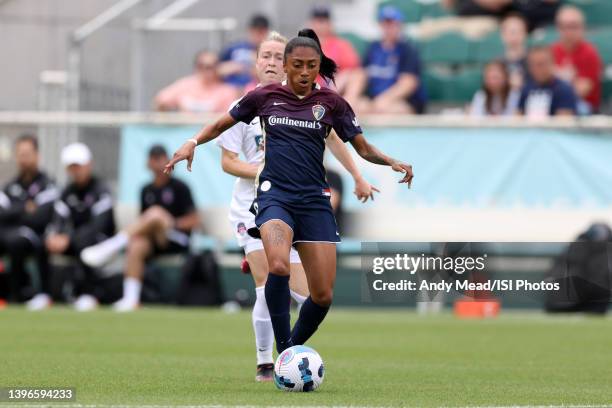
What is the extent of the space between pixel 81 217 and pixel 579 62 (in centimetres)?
697

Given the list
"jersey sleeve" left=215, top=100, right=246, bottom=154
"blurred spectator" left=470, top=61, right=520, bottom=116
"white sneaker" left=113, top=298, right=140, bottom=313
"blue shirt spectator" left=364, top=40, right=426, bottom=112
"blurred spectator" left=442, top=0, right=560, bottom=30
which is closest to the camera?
"jersey sleeve" left=215, top=100, right=246, bottom=154

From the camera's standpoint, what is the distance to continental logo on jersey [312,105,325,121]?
8.42 m

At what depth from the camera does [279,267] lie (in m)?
8.23

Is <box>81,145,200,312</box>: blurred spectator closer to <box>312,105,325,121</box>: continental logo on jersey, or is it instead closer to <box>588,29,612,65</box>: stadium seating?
<box>588,29,612,65</box>: stadium seating

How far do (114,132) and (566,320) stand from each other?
664 cm

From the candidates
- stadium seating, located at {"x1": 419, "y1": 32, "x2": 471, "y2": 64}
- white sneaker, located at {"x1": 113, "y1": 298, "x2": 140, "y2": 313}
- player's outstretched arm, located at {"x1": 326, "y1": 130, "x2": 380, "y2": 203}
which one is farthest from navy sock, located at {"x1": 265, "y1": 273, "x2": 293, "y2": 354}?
stadium seating, located at {"x1": 419, "y1": 32, "x2": 471, "y2": 64}

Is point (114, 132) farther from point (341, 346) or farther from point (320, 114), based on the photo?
point (320, 114)

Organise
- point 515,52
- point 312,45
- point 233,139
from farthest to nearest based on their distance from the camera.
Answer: point 515,52, point 233,139, point 312,45

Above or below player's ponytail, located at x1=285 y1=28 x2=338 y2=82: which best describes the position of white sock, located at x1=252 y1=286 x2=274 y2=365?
below

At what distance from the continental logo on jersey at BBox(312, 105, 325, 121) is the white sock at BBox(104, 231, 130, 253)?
1015 cm

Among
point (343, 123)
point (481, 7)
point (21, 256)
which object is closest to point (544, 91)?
point (481, 7)

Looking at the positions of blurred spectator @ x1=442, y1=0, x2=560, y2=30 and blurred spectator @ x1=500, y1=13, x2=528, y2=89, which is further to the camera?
blurred spectator @ x1=442, y1=0, x2=560, y2=30

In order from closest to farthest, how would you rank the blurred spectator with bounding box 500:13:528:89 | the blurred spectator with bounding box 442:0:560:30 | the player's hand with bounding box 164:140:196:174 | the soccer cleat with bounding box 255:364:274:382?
the player's hand with bounding box 164:140:196:174 → the soccer cleat with bounding box 255:364:274:382 → the blurred spectator with bounding box 500:13:528:89 → the blurred spectator with bounding box 442:0:560:30

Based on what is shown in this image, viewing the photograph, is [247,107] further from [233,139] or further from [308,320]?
[308,320]
